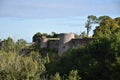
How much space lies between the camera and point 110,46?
1355 inches

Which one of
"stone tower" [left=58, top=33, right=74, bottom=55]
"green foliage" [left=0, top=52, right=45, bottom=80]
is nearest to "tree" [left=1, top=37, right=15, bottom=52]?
"stone tower" [left=58, top=33, right=74, bottom=55]

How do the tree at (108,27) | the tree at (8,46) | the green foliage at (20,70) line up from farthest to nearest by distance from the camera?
the tree at (108,27)
the tree at (8,46)
the green foliage at (20,70)

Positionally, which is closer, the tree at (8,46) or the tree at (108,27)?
the tree at (8,46)

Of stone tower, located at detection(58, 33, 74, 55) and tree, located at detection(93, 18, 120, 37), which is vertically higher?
tree, located at detection(93, 18, 120, 37)

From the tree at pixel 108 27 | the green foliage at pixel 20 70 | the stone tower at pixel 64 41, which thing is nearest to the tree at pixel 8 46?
the stone tower at pixel 64 41

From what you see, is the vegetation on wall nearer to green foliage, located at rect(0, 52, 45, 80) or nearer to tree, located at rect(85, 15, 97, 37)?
green foliage, located at rect(0, 52, 45, 80)

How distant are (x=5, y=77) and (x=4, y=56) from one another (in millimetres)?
4208

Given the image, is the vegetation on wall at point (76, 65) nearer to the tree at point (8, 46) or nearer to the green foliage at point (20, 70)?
the green foliage at point (20, 70)

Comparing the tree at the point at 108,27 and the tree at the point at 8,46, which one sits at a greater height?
the tree at the point at 108,27

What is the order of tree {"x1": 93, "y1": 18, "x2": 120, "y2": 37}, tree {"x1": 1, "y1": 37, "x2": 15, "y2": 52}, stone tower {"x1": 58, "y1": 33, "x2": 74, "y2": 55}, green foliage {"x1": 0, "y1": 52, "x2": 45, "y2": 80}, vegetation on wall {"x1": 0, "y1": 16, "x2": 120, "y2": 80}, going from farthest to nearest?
tree {"x1": 93, "y1": 18, "x2": 120, "y2": 37} → stone tower {"x1": 58, "y1": 33, "x2": 74, "y2": 55} → tree {"x1": 1, "y1": 37, "x2": 15, "y2": 52} → vegetation on wall {"x1": 0, "y1": 16, "x2": 120, "y2": 80} → green foliage {"x1": 0, "y1": 52, "x2": 45, "y2": 80}

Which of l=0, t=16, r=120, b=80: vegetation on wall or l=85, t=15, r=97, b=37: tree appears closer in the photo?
l=0, t=16, r=120, b=80: vegetation on wall

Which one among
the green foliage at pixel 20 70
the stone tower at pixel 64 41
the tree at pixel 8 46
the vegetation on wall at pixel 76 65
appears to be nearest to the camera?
the green foliage at pixel 20 70

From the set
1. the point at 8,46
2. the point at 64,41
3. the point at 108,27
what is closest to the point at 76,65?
the point at 64,41

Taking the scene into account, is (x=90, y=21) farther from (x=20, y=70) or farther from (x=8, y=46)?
(x=20, y=70)
